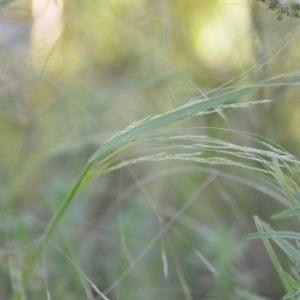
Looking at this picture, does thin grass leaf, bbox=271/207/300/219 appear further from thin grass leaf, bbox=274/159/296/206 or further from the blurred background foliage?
the blurred background foliage

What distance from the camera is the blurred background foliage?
1.04 meters

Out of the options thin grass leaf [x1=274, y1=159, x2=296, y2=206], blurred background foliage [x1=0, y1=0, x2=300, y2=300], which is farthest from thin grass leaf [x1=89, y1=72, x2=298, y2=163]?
blurred background foliage [x1=0, y1=0, x2=300, y2=300]

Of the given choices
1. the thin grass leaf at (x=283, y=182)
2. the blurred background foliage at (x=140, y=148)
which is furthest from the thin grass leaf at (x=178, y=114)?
the blurred background foliage at (x=140, y=148)

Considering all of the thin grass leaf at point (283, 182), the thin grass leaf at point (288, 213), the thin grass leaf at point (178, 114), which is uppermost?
the thin grass leaf at point (178, 114)

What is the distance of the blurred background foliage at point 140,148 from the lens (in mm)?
1043

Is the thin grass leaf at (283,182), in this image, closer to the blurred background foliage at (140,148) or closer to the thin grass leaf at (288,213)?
the thin grass leaf at (288,213)

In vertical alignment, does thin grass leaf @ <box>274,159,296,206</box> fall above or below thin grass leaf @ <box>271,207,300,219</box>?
above

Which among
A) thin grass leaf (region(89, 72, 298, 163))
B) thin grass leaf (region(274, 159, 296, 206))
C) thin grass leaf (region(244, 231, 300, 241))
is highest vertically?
thin grass leaf (region(89, 72, 298, 163))

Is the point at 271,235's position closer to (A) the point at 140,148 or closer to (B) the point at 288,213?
(B) the point at 288,213

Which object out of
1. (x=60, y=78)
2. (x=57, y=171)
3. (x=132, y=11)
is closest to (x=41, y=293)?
(x=57, y=171)

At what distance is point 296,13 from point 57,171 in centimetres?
86

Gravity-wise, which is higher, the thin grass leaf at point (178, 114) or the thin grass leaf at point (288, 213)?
the thin grass leaf at point (178, 114)

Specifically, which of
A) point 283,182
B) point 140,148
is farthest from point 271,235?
point 140,148

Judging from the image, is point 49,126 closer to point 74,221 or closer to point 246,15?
point 74,221
